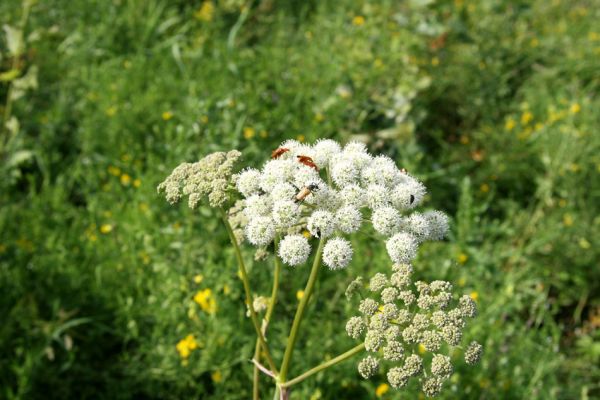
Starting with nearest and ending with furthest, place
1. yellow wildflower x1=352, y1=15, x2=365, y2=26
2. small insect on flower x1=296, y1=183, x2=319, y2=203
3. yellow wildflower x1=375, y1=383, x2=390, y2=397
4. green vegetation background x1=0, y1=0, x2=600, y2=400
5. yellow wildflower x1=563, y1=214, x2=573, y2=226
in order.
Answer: small insect on flower x1=296, y1=183, x2=319, y2=203, yellow wildflower x1=375, y1=383, x2=390, y2=397, green vegetation background x1=0, y1=0, x2=600, y2=400, yellow wildflower x1=563, y1=214, x2=573, y2=226, yellow wildflower x1=352, y1=15, x2=365, y2=26

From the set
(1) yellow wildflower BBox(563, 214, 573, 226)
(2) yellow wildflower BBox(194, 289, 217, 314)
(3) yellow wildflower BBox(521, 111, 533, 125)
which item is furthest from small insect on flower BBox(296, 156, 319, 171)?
(3) yellow wildflower BBox(521, 111, 533, 125)

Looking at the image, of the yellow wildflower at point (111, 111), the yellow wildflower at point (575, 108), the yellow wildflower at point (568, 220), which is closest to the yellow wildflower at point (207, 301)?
the yellow wildflower at point (111, 111)

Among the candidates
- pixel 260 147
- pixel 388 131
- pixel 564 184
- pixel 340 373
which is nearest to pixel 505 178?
pixel 564 184

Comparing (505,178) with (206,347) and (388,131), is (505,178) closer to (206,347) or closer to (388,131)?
(388,131)

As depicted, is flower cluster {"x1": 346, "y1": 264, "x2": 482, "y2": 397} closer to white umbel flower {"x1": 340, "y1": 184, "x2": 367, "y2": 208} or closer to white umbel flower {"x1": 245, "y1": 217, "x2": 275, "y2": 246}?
white umbel flower {"x1": 340, "y1": 184, "x2": 367, "y2": 208}

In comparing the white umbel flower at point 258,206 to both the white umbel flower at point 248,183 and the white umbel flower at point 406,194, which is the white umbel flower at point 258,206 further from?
the white umbel flower at point 406,194

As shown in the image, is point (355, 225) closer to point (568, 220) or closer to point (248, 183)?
point (248, 183)
